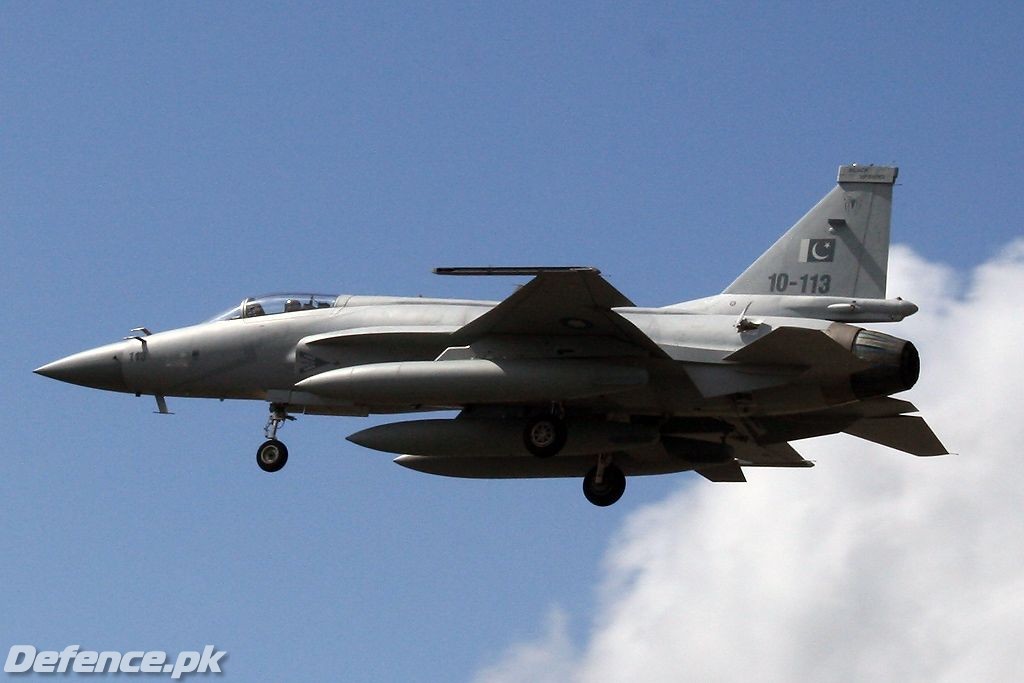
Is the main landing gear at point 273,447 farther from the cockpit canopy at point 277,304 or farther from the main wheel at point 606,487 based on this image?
the main wheel at point 606,487

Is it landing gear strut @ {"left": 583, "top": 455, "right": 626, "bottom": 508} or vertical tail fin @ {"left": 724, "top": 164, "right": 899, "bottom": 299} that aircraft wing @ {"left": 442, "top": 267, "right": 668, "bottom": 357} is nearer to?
vertical tail fin @ {"left": 724, "top": 164, "right": 899, "bottom": 299}

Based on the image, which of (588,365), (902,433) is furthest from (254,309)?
(902,433)

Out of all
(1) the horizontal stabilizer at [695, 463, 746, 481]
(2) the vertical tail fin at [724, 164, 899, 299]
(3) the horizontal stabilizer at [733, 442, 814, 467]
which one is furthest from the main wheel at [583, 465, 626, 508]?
(2) the vertical tail fin at [724, 164, 899, 299]

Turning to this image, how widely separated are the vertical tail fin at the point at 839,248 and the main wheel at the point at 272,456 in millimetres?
5951

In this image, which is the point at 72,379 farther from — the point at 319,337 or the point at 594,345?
the point at 594,345

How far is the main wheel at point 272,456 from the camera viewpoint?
20875 mm

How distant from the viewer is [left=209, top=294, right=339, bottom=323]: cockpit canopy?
2092 cm

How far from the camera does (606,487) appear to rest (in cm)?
2128

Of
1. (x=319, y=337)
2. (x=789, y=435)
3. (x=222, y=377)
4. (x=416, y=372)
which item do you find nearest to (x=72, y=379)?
(x=222, y=377)

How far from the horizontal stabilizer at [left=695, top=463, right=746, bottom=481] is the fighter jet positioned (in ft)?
1.34

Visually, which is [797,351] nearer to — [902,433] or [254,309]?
[902,433]

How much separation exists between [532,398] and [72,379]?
6.58 meters

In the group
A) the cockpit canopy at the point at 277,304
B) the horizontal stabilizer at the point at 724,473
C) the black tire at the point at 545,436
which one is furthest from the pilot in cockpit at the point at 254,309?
the horizontal stabilizer at the point at 724,473

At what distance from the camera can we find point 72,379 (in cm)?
2153
